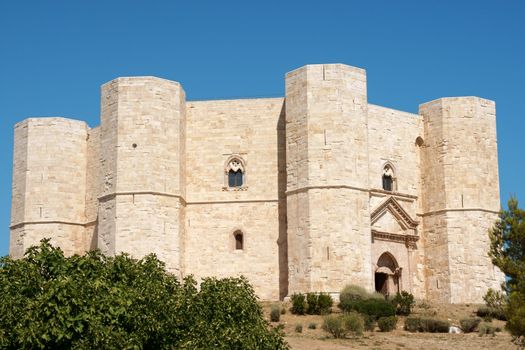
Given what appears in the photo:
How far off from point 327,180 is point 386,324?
6446mm

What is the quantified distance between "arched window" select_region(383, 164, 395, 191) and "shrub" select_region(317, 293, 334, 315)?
21.6 feet

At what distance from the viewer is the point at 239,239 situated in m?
36.0

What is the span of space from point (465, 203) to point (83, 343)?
21.2m

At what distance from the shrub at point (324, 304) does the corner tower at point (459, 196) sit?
6560 mm

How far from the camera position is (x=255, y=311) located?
69.1 ft

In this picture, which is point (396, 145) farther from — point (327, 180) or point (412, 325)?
point (412, 325)

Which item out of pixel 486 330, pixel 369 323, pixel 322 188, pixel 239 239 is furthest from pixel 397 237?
pixel 486 330

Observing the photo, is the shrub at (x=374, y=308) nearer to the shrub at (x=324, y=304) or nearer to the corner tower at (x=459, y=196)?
the shrub at (x=324, y=304)

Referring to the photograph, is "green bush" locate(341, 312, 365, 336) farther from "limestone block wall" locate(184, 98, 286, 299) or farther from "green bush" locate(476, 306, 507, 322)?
"limestone block wall" locate(184, 98, 286, 299)

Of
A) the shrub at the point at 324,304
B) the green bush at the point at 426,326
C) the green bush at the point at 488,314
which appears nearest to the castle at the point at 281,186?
the shrub at the point at 324,304

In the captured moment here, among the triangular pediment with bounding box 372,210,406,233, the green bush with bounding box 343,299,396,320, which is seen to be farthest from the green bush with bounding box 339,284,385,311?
the triangular pediment with bounding box 372,210,406,233

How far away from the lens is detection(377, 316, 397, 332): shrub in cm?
2872

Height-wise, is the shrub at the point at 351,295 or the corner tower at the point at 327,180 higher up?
the corner tower at the point at 327,180

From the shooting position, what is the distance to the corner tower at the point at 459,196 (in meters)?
36.2
